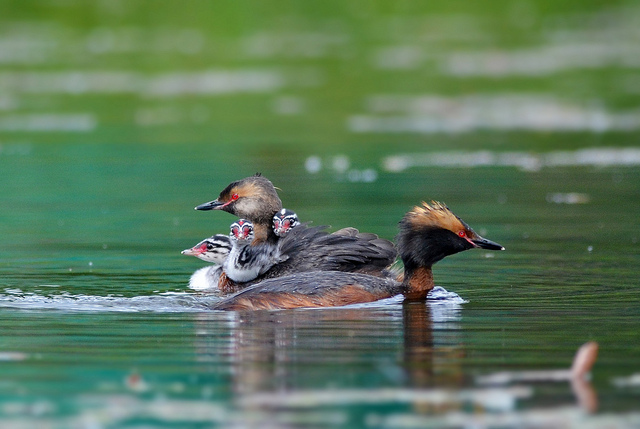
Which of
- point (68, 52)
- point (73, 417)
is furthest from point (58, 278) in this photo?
point (68, 52)

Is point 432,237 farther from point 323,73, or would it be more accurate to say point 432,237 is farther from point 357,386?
point 323,73

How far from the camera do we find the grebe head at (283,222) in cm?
1203

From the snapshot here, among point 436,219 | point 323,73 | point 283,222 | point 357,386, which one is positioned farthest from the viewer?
point 323,73

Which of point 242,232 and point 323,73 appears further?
point 323,73

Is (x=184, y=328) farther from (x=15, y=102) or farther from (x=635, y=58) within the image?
(x=635, y=58)

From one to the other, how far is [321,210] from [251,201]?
320 centimetres

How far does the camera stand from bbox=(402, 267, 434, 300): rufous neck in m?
10.5

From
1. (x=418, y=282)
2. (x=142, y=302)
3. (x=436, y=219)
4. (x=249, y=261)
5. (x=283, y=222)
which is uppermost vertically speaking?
(x=283, y=222)

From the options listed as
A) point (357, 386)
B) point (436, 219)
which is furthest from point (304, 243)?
point (357, 386)

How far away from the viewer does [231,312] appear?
31.4 ft

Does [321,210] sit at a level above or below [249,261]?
above

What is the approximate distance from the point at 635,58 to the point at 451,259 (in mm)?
21999

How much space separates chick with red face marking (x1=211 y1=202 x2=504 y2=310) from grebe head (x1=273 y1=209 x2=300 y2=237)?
1577 millimetres

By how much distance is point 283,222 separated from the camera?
12031mm
